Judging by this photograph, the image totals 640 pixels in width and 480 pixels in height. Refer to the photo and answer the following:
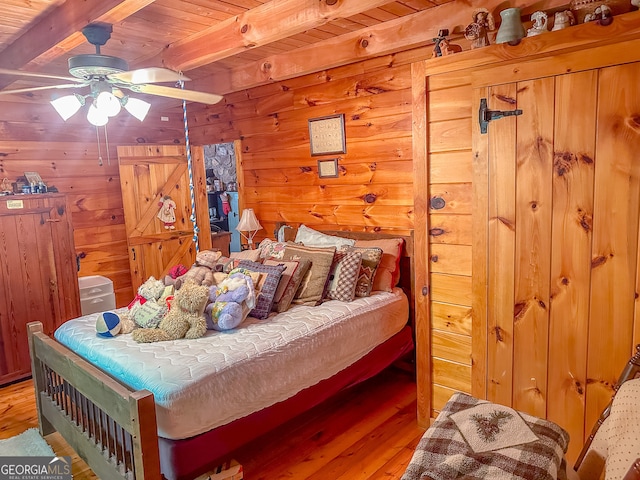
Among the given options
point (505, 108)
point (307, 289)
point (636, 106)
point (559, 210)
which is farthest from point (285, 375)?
point (636, 106)

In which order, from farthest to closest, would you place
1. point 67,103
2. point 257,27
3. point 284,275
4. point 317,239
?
point 317,239 → point 284,275 → point 257,27 → point 67,103

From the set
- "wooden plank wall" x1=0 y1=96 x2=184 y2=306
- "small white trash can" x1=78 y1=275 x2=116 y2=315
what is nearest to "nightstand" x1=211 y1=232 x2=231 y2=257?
"wooden plank wall" x1=0 y1=96 x2=184 y2=306

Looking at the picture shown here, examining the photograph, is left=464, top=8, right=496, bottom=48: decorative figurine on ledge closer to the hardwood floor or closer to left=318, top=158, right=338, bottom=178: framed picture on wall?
left=318, top=158, right=338, bottom=178: framed picture on wall

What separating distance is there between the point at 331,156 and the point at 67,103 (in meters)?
1.99

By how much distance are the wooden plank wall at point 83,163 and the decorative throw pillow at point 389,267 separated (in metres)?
2.89

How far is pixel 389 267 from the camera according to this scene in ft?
10.8

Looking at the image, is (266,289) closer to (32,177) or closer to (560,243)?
(560,243)

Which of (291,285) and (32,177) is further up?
(32,177)

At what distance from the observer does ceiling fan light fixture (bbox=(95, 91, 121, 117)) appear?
2.29 meters

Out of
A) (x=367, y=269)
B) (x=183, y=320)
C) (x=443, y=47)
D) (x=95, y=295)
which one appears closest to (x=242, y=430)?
(x=183, y=320)

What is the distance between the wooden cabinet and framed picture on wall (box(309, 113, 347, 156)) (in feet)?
6.87

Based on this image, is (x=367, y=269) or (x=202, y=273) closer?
(x=202, y=273)

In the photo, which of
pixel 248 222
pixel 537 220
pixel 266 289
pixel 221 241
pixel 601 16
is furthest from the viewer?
pixel 221 241

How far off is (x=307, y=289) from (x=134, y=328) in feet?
3.66
